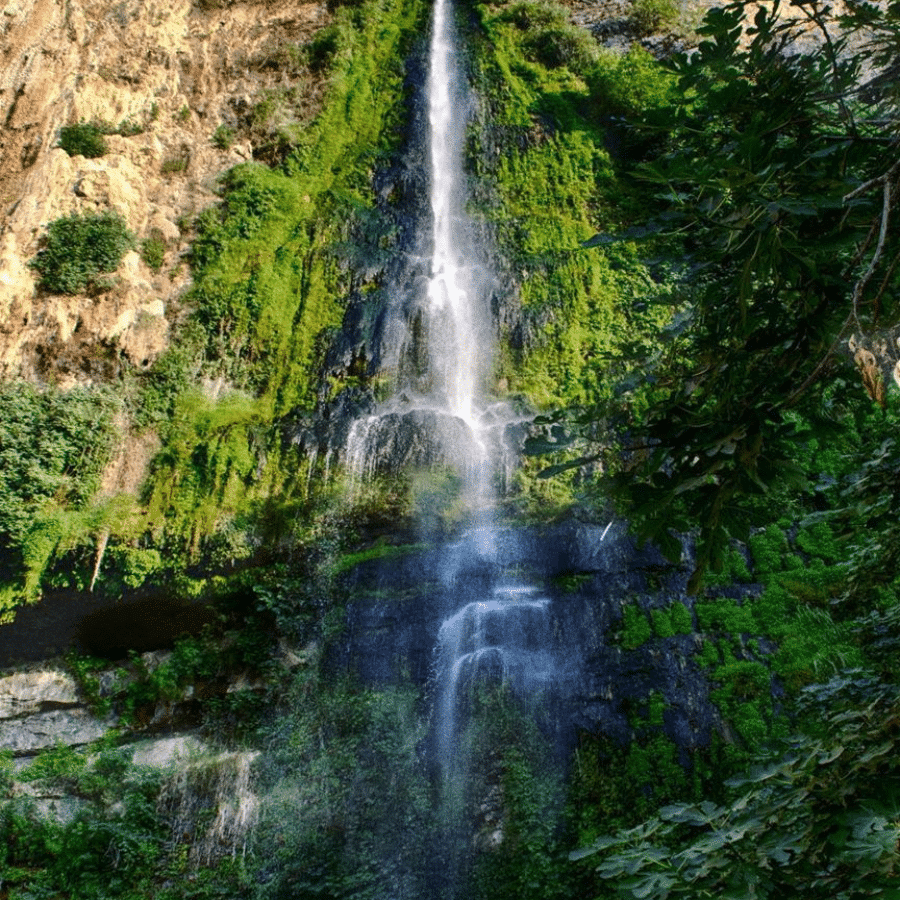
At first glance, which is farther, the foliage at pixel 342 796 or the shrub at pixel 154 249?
the shrub at pixel 154 249

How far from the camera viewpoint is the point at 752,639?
7836mm

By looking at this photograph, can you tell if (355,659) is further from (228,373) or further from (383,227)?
(383,227)

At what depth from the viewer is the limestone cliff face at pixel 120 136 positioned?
10.6m

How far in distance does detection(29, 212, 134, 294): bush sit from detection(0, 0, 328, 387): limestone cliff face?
0.15 meters

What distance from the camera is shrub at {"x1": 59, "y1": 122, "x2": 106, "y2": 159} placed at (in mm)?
11781

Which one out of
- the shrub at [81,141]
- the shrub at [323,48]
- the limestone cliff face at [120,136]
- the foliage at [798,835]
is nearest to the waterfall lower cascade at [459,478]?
the shrub at [323,48]

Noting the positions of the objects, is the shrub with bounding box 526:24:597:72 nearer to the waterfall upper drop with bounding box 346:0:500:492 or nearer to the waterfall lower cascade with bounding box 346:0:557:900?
the waterfall lower cascade with bounding box 346:0:557:900

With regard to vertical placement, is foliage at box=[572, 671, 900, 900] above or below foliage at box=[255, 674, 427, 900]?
below

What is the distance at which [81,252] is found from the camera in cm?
1097

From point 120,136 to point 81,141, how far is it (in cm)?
63

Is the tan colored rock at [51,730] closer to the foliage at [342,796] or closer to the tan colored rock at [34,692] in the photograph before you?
the tan colored rock at [34,692]

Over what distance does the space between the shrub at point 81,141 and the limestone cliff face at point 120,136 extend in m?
0.15

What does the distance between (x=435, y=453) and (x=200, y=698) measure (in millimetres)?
3789

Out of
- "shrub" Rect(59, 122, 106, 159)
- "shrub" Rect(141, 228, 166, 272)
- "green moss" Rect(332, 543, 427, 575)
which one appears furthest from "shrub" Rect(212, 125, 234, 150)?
"green moss" Rect(332, 543, 427, 575)
